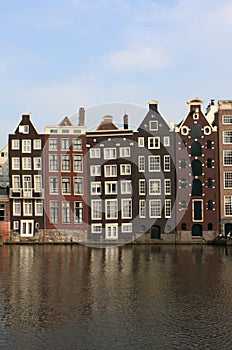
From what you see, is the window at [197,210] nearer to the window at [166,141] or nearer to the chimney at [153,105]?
the window at [166,141]

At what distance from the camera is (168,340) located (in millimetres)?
26094

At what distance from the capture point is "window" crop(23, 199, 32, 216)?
277 feet

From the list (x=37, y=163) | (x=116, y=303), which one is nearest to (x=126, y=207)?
(x=37, y=163)

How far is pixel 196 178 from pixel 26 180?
26056mm

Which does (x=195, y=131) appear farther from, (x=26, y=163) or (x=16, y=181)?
(x=16, y=181)

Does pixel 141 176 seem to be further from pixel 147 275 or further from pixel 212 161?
pixel 147 275

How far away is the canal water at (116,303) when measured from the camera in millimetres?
26266

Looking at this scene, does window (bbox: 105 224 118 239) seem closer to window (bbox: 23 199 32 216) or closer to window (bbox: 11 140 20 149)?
window (bbox: 23 199 32 216)

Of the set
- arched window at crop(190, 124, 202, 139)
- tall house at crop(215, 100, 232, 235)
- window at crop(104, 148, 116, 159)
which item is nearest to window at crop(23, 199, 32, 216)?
window at crop(104, 148, 116, 159)

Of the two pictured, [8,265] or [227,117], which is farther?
[227,117]

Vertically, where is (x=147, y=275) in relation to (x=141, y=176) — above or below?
below

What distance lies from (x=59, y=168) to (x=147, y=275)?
4112 cm

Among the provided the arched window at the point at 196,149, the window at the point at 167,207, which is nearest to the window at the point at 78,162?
the window at the point at 167,207

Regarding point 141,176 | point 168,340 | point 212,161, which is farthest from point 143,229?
point 168,340
